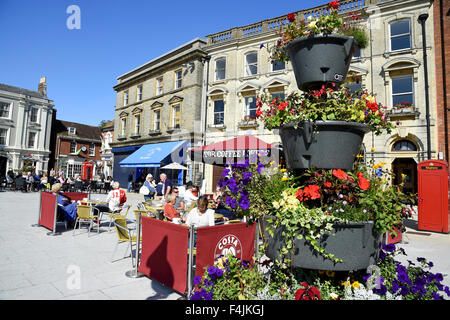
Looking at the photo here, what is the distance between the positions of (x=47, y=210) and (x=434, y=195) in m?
12.5

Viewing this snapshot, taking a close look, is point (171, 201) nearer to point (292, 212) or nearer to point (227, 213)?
point (227, 213)

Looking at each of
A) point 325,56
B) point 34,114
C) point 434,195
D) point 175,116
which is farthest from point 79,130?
point 325,56

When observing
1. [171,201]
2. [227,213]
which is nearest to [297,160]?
[171,201]

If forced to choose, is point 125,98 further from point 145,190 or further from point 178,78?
point 145,190

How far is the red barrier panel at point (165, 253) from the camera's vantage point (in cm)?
408

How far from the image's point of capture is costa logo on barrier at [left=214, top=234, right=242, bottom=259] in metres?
4.21

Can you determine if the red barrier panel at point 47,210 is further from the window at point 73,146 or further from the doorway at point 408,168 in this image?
the window at point 73,146

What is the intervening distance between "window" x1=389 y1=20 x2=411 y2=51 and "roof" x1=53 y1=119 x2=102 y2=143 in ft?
135

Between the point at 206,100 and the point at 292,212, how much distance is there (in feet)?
58.7

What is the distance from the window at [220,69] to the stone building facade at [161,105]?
1226 millimetres

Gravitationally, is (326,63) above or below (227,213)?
above

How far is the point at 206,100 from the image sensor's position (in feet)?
64.3

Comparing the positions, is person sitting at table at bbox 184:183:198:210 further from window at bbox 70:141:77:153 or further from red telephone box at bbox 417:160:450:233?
window at bbox 70:141:77:153

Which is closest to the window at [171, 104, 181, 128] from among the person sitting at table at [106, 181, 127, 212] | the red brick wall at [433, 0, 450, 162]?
the person sitting at table at [106, 181, 127, 212]
